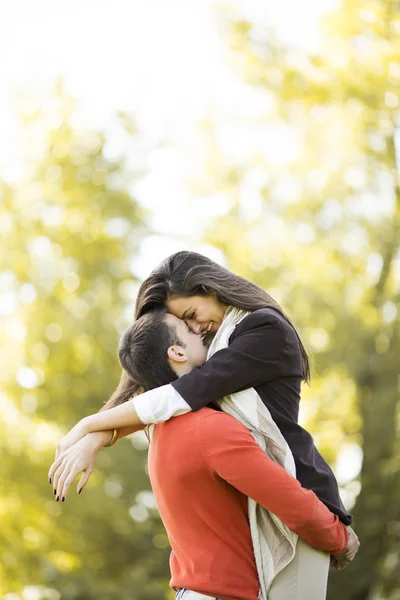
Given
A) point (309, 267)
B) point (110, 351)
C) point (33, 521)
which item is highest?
point (309, 267)

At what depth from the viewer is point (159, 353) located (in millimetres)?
2332

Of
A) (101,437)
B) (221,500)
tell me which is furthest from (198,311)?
(221,500)

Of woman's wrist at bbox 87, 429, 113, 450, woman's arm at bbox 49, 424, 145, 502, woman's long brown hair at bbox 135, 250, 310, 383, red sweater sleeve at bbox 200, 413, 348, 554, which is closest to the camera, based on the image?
red sweater sleeve at bbox 200, 413, 348, 554

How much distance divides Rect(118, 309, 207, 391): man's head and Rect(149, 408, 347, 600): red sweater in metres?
0.18

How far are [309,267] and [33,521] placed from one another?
374 cm

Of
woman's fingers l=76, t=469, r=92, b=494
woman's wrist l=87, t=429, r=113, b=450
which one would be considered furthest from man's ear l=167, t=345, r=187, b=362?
woman's fingers l=76, t=469, r=92, b=494

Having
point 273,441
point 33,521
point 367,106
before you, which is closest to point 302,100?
point 367,106

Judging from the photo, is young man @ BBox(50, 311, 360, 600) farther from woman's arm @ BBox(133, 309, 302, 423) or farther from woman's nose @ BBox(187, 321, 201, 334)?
woman's nose @ BBox(187, 321, 201, 334)

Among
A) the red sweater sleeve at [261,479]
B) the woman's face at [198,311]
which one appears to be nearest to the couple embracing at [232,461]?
the red sweater sleeve at [261,479]

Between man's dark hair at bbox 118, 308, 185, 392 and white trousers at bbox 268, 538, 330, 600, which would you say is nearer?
white trousers at bbox 268, 538, 330, 600

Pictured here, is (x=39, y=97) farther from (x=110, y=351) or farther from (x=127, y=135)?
(x=110, y=351)

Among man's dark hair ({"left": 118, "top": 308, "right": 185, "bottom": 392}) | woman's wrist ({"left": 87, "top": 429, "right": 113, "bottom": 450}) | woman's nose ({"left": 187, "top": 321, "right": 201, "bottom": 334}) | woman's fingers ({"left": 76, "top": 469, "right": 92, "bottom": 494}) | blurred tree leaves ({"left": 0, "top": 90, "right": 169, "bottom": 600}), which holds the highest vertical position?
woman's nose ({"left": 187, "top": 321, "right": 201, "bottom": 334})

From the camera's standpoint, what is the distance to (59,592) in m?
7.94

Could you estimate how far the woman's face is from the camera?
2457 mm
